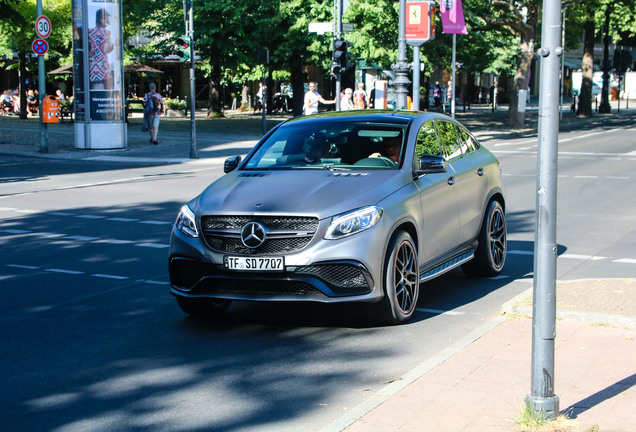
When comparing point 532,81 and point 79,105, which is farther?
point 532,81

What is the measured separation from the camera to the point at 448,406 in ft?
16.3

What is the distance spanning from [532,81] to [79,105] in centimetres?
7216

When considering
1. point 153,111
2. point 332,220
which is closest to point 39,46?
point 153,111

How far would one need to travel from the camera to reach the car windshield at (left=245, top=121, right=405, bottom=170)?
7.75 m

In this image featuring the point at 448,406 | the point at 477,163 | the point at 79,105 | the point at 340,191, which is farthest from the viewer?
the point at 79,105

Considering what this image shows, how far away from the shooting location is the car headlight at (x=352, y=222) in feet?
21.8

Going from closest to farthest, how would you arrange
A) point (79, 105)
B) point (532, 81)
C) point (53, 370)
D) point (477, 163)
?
1. point (53, 370)
2. point (477, 163)
3. point (79, 105)
4. point (532, 81)

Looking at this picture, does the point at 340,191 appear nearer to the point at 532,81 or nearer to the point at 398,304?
the point at 398,304

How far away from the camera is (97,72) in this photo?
92.5 ft

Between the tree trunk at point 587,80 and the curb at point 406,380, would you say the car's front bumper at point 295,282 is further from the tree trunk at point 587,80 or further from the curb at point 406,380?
the tree trunk at point 587,80

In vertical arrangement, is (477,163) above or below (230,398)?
above

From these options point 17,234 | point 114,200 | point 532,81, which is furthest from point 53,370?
point 532,81

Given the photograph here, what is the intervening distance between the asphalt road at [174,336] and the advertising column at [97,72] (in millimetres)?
15064

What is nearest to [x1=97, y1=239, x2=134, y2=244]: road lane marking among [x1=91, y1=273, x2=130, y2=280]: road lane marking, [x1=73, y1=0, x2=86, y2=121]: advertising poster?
[x1=91, y1=273, x2=130, y2=280]: road lane marking
